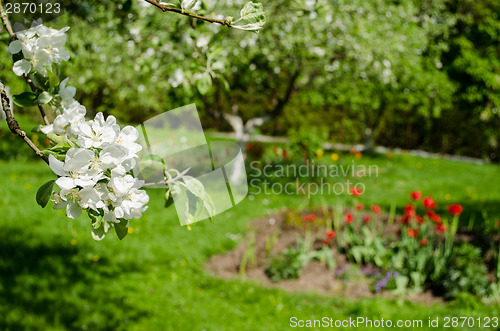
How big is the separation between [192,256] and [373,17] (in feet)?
12.6

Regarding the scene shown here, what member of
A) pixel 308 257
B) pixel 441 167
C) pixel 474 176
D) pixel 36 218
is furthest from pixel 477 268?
pixel 441 167

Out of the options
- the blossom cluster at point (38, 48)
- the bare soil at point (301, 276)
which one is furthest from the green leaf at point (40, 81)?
the bare soil at point (301, 276)

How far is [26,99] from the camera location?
1245 mm

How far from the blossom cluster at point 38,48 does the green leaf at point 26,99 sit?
0.06 metres

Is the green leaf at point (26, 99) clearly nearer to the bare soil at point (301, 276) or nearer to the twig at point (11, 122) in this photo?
the twig at point (11, 122)

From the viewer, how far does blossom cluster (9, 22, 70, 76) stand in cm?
120

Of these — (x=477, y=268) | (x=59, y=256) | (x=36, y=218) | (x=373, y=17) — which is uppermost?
(x=373, y=17)

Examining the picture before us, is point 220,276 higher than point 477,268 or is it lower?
lower

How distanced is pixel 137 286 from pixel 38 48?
2.60m

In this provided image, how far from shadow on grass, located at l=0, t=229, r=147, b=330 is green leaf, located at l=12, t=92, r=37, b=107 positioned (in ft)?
6.38

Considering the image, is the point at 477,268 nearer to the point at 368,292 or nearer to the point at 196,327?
the point at 368,292

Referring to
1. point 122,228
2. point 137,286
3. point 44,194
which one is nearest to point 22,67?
point 44,194

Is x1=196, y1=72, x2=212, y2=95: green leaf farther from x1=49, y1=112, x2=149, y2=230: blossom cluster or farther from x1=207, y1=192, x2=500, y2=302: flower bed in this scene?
x1=207, y1=192, x2=500, y2=302: flower bed

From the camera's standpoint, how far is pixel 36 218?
14.5 ft
